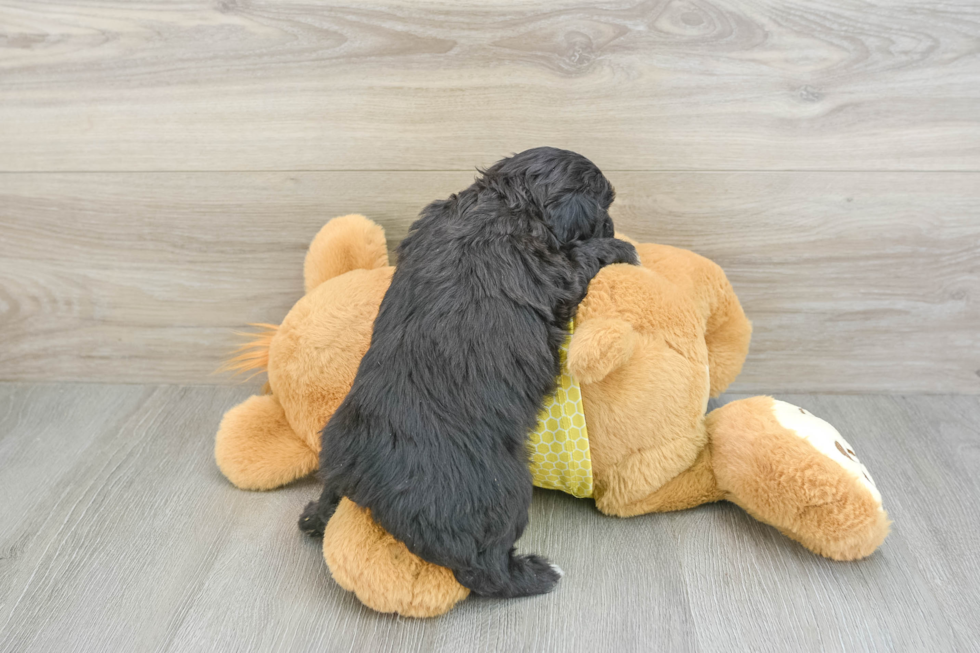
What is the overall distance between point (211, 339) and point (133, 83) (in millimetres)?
400

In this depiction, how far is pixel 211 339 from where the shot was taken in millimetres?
1124

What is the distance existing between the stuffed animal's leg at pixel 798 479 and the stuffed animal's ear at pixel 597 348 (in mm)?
202

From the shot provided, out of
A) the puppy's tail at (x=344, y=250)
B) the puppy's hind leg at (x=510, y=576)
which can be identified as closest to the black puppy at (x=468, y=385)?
the puppy's hind leg at (x=510, y=576)

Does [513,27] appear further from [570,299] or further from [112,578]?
[112,578]

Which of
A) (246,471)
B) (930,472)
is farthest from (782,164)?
(246,471)

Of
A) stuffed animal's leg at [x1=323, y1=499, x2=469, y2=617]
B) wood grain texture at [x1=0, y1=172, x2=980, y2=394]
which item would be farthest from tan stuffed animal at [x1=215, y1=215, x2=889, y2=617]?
wood grain texture at [x1=0, y1=172, x2=980, y2=394]

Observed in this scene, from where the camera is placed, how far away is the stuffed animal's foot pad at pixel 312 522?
808mm

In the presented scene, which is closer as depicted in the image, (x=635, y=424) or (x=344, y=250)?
(x=635, y=424)

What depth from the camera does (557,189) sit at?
0.72 meters

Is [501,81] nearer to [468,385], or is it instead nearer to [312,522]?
[468,385]

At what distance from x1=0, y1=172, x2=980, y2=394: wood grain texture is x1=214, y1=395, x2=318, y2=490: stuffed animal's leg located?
0.73 ft

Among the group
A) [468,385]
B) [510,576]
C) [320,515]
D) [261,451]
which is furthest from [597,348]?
[261,451]

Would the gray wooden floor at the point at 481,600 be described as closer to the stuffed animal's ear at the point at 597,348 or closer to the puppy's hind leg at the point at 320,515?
the puppy's hind leg at the point at 320,515

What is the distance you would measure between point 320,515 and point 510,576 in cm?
24
